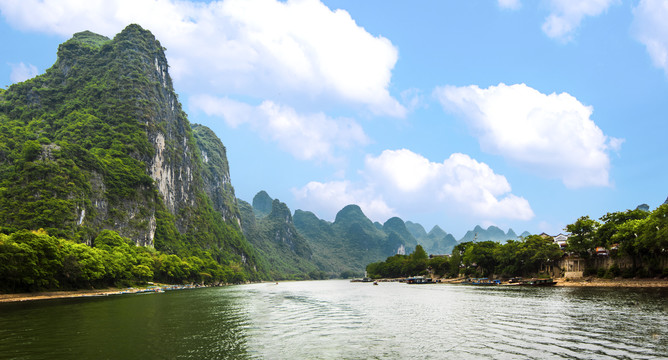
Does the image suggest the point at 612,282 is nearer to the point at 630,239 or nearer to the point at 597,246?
the point at 630,239

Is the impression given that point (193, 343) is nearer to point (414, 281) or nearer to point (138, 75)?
point (414, 281)

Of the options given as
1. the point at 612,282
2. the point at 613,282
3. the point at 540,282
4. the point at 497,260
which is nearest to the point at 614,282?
the point at 613,282

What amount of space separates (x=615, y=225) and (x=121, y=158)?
15880cm

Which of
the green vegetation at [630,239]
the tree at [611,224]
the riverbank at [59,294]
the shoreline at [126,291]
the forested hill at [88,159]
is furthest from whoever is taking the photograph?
the forested hill at [88,159]

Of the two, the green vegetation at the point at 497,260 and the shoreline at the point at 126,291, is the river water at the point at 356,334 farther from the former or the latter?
the green vegetation at the point at 497,260

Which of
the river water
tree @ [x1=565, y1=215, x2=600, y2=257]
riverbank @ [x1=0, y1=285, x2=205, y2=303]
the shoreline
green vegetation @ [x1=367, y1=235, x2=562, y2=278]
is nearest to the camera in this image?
the river water

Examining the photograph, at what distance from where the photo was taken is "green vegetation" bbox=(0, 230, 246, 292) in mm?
62125

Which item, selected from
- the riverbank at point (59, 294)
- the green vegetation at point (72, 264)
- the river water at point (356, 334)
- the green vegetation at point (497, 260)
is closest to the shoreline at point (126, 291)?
the riverbank at point (59, 294)

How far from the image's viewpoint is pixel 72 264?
7400cm

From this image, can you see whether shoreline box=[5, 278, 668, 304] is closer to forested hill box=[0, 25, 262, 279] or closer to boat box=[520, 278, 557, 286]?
boat box=[520, 278, 557, 286]

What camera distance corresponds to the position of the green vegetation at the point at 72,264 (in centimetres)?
6212

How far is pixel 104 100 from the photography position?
182500 millimetres

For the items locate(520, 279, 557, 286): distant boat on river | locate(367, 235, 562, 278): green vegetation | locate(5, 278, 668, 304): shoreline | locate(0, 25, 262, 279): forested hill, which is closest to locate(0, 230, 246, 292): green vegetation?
locate(5, 278, 668, 304): shoreline

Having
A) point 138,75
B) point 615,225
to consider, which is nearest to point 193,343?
point 615,225
